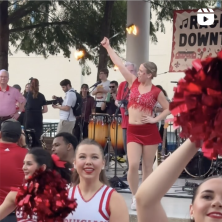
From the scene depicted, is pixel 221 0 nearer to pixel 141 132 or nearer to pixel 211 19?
pixel 211 19

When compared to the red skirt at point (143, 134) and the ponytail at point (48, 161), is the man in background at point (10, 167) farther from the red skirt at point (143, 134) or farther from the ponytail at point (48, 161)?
the red skirt at point (143, 134)

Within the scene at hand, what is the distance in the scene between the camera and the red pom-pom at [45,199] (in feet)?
8.96

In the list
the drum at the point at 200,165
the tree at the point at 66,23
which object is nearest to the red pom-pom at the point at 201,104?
the drum at the point at 200,165

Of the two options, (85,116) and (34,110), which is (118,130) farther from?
(34,110)

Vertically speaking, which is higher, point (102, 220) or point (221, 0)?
point (221, 0)

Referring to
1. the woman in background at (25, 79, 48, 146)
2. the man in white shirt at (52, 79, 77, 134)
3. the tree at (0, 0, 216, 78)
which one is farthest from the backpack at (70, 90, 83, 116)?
the tree at (0, 0, 216, 78)

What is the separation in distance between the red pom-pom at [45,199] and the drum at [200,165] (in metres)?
5.49

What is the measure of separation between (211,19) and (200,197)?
7.97 m

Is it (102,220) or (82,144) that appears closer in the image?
(102,220)

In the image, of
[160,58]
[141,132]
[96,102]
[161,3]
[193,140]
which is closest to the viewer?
[193,140]

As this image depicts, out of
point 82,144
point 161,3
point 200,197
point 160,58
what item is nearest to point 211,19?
point 161,3

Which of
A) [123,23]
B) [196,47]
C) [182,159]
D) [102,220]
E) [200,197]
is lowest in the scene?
[102,220]

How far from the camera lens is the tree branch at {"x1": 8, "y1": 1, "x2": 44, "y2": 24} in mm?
12875

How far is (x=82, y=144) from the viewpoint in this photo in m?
3.25
